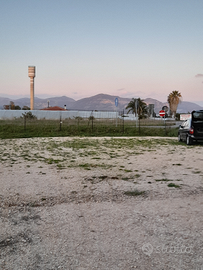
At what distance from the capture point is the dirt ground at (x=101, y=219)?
310 centimetres

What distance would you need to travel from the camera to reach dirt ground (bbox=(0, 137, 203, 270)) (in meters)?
3.10

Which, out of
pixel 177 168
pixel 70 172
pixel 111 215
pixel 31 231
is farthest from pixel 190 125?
pixel 31 231

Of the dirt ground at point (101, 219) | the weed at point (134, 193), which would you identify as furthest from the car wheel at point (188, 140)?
the weed at point (134, 193)

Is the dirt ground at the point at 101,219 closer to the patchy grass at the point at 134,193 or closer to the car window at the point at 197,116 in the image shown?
the patchy grass at the point at 134,193

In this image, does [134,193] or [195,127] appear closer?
[134,193]

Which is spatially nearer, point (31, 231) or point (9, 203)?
point (31, 231)

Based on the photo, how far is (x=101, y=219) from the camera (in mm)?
4238

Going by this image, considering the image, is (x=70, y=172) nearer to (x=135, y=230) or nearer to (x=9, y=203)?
(x=9, y=203)

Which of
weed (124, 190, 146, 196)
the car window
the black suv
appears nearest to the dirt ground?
weed (124, 190, 146, 196)

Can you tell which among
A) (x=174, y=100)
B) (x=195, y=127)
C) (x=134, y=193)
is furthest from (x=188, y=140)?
(x=174, y=100)

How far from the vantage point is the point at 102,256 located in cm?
314

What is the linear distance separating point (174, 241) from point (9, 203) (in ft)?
9.67

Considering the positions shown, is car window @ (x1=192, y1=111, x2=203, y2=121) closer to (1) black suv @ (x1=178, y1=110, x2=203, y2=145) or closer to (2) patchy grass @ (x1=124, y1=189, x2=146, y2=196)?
(1) black suv @ (x1=178, y1=110, x2=203, y2=145)

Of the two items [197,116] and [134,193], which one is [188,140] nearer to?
[197,116]
